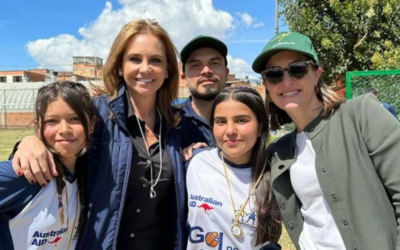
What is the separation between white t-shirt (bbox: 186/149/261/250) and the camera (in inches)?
102

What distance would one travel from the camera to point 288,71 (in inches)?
94.0

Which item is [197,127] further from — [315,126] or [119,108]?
[315,126]

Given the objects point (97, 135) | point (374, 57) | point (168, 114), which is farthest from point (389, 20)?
point (97, 135)

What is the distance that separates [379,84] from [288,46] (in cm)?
565

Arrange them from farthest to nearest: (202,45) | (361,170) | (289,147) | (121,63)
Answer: (202,45) < (121,63) < (289,147) < (361,170)

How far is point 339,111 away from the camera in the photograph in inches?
91.1

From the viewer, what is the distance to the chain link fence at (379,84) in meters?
7.09

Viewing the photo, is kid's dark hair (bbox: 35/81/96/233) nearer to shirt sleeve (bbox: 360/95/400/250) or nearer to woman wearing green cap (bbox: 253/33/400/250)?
woman wearing green cap (bbox: 253/33/400/250)

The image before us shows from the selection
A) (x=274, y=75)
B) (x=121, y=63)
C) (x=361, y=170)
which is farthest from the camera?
(x=121, y=63)

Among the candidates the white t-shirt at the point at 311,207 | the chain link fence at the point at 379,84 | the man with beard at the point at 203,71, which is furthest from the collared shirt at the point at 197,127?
the chain link fence at the point at 379,84

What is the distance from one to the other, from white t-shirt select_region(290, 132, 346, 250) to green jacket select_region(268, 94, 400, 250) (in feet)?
0.21

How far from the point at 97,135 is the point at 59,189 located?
1.65ft

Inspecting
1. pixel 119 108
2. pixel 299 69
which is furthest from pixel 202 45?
pixel 299 69

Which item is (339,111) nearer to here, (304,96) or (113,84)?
(304,96)
